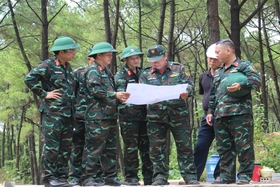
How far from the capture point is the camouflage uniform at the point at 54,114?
15.9 feet

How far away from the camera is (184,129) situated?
5141mm

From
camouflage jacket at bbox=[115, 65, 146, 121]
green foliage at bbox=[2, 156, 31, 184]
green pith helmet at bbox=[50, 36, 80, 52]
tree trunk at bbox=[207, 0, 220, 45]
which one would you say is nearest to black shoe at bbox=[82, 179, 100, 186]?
camouflage jacket at bbox=[115, 65, 146, 121]

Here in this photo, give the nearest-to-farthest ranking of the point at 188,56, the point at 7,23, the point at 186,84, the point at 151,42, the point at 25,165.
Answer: the point at 186,84, the point at 7,23, the point at 151,42, the point at 188,56, the point at 25,165

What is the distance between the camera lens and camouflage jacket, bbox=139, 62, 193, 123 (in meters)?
5.12

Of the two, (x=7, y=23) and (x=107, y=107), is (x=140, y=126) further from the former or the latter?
(x=7, y=23)

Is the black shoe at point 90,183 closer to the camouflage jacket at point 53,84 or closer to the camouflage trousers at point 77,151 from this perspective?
the camouflage trousers at point 77,151

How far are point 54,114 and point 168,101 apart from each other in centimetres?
151

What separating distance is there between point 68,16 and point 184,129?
1093 cm

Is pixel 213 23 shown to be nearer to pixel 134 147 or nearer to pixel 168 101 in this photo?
pixel 168 101

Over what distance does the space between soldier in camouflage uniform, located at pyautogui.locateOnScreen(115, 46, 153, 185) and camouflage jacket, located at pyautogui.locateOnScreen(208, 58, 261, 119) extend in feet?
3.82

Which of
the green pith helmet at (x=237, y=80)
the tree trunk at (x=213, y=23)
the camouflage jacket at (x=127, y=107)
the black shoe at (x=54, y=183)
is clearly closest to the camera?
the green pith helmet at (x=237, y=80)

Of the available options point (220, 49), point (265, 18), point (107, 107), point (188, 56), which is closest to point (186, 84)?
point (220, 49)

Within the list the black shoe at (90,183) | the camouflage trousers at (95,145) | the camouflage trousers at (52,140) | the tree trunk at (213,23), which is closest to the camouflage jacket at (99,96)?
the camouflage trousers at (95,145)

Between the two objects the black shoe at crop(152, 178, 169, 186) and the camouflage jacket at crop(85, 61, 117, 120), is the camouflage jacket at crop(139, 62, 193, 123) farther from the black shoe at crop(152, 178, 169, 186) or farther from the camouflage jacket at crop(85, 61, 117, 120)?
the black shoe at crop(152, 178, 169, 186)
